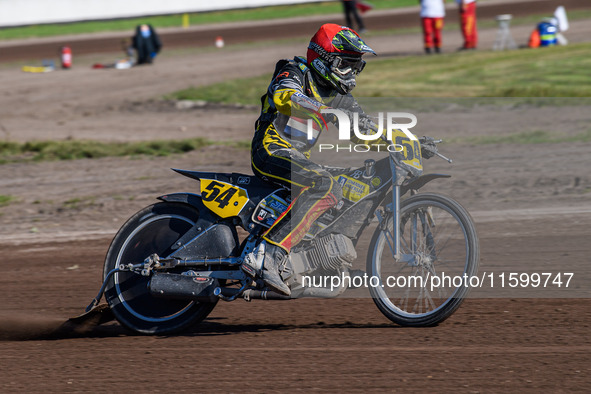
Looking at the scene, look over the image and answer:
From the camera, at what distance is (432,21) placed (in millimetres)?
22891

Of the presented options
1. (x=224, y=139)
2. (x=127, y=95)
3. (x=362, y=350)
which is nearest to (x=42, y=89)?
(x=127, y=95)

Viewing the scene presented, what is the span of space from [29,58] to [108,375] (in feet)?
83.3

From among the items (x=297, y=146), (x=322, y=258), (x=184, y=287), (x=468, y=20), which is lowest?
(x=184, y=287)

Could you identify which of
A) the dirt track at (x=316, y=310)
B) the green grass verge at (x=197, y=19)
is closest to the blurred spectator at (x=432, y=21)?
the dirt track at (x=316, y=310)

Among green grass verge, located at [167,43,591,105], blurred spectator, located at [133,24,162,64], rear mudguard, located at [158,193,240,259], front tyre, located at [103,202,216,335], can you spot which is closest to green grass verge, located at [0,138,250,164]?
green grass verge, located at [167,43,591,105]

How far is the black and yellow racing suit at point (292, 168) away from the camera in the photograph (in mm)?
5539

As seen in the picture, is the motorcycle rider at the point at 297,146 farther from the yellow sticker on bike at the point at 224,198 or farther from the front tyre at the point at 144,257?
the front tyre at the point at 144,257

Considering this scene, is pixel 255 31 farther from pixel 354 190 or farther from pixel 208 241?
pixel 354 190

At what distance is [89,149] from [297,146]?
942 cm

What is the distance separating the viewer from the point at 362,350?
523cm

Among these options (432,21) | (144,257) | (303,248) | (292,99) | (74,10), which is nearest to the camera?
(292,99)

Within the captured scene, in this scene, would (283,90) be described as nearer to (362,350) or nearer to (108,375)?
(362,350)

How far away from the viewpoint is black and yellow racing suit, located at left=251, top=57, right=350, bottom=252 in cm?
554

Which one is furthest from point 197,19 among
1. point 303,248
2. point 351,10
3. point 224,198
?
point 303,248
